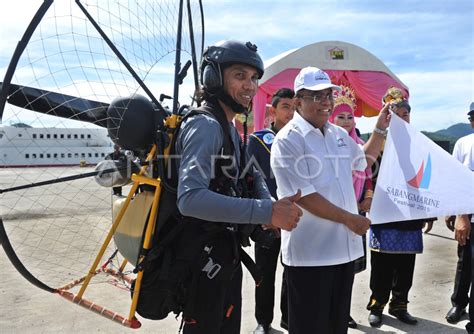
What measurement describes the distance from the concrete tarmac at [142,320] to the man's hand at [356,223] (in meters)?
1.53

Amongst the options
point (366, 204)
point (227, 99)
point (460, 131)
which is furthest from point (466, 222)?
point (460, 131)

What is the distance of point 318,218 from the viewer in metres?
2.38

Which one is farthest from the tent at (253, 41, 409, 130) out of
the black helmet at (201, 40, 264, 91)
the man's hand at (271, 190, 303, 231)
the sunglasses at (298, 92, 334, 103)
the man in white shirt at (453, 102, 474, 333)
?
the man's hand at (271, 190, 303, 231)

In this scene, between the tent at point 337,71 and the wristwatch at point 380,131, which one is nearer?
the wristwatch at point 380,131

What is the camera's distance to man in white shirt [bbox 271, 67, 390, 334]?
2336 mm

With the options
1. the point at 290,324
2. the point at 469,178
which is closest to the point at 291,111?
the point at 469,178

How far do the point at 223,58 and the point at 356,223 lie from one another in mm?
1170

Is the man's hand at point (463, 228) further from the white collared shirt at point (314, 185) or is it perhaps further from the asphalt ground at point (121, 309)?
the white collared shirt at point (314, 185)

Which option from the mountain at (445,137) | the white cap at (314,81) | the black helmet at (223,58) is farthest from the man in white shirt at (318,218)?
the mountain at (445,137)

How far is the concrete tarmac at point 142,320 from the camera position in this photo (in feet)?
11.4

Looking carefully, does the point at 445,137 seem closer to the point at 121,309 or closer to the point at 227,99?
the point at 121,309

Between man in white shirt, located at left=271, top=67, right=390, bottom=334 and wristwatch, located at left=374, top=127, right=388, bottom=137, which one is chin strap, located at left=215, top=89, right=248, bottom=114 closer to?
man in white shirt, located at left=271, top=67, right=390, bottom=334

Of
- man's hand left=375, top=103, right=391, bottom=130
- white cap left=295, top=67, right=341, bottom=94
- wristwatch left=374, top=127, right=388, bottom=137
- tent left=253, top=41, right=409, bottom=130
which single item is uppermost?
tent left=253, top=41, right=409, bottom=130

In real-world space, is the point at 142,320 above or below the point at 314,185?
below
